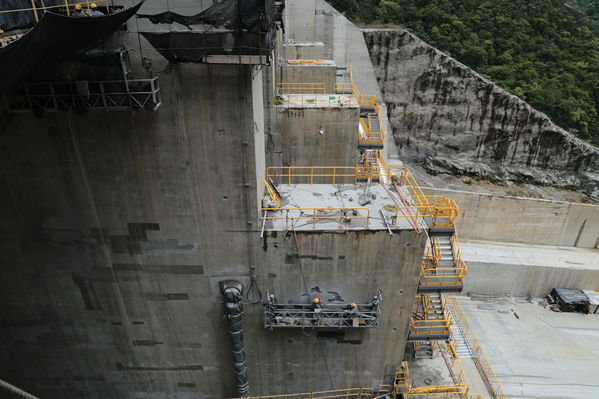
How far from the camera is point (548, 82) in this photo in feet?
125

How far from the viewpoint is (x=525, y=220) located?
25.5 metres

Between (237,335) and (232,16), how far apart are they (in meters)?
8.50

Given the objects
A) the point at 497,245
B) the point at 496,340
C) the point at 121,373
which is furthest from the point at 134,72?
the point at 497,245

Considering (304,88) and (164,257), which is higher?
(304,88)

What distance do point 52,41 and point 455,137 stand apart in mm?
36971

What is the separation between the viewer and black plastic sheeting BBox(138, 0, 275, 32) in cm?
770

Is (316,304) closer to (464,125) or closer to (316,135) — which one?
(316,135)

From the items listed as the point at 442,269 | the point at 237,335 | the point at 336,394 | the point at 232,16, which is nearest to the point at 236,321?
the point at 237,335

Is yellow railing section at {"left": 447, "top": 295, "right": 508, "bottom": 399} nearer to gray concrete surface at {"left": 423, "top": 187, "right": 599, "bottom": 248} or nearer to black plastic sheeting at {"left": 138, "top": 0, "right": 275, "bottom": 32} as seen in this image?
gray concrete surface at {"left": 423, "top": 187, "right": 599, "bottom": 248}

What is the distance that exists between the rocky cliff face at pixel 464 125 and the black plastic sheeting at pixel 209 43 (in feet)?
107

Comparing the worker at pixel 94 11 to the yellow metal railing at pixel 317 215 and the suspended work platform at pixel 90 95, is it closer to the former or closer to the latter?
the suspended work platform at pixel 90 95

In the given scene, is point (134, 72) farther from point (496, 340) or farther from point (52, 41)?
point (496, 340)

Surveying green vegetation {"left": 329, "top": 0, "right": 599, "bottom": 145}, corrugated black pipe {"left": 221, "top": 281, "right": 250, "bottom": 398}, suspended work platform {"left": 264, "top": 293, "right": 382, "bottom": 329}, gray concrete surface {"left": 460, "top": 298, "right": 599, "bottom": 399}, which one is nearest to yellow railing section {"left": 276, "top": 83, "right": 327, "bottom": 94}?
corrugated black pipe {"left": 221, "top": 281, "right": 250, "bottom": 398}

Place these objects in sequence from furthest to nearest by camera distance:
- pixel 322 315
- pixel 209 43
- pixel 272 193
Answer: pixel 272 193
pixel 322 315
pixel 209 43
